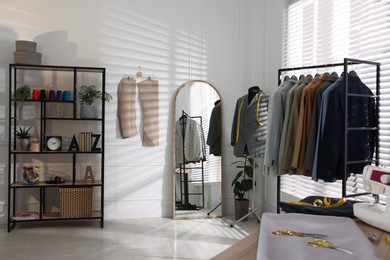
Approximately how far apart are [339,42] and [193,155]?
214 cm

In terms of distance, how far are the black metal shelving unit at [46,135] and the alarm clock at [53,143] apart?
70 millimetres

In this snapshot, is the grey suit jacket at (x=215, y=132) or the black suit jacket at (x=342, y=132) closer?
the black suit jacket at (x=342, y=132)

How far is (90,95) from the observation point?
454 centimetres

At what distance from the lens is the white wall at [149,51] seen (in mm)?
4652

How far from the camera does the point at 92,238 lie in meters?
4.06

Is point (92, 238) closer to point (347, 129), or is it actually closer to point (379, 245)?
point (347, 129)

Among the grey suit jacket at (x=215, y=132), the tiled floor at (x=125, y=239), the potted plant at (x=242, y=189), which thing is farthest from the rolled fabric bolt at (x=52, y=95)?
the potted plant at (x=242, y=189)

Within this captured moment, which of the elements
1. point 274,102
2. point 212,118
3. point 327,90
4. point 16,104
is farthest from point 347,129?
point 16,104

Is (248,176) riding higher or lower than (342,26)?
lower

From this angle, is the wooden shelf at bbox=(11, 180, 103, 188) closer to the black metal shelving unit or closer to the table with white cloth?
the black metal shelving unit

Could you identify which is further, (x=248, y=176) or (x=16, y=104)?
(x=248, y=176)

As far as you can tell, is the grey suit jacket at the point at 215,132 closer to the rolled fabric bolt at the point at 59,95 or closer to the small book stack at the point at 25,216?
the rolled fabric bolt at the point at 59,95

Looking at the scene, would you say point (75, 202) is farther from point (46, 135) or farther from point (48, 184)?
point (46, 135)

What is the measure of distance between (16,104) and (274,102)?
279 centimetres
